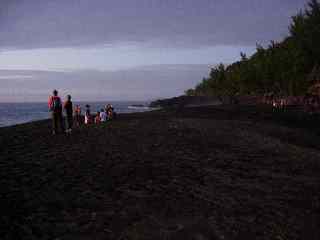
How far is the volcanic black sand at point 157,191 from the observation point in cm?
874

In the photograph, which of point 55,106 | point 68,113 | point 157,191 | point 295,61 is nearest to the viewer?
point 157,191

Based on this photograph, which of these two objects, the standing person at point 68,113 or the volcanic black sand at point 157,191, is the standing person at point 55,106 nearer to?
the standing person at point 68,113

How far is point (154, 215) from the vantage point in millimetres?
9414

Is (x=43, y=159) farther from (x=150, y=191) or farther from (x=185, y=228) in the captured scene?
(x=185, y=228)

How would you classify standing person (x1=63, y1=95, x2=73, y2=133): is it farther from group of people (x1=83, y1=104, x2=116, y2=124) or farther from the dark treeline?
the dark treeline

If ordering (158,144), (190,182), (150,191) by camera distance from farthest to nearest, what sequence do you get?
(158,144), (190,182), (150,191)

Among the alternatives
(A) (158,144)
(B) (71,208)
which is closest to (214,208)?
(B) (71,208)

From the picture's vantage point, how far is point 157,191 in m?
11.1

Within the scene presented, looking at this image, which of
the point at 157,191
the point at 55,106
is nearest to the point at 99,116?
the point at 55,106

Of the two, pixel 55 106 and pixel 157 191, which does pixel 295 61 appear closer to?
pixel 55 106

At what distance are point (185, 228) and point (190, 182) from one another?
131 inches

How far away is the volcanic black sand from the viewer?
28.7ft

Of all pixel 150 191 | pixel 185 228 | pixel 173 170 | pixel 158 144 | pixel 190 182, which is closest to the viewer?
pixel 185 228

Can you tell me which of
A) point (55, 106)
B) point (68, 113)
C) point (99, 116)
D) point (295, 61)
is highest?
point (295, 61)
